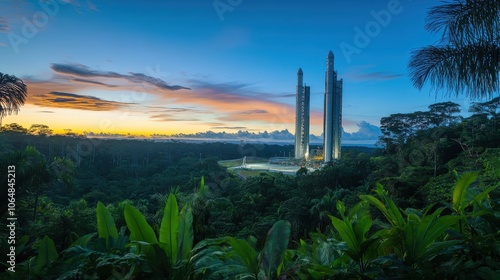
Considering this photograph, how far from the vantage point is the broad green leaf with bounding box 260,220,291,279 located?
3.15 feet

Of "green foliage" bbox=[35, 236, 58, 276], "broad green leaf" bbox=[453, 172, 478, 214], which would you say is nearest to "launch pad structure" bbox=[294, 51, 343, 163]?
"broad green leaf" bbox=[453, 172, 478, 214]

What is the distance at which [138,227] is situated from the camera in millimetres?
1086

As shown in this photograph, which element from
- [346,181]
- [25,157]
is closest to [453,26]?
[25,157]

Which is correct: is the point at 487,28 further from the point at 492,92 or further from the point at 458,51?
the point at 492,92

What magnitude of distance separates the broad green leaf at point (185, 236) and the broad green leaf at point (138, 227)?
9cm

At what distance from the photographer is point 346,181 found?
20.2m

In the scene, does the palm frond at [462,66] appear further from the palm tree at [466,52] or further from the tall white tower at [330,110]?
the tall white tower at [330,110]

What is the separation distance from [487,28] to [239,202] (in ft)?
51.4

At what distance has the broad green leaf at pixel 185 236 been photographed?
3.52 ft

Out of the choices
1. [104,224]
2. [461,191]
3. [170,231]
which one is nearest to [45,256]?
[104,224]

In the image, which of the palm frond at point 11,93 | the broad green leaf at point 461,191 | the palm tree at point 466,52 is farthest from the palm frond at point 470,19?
the palm frond at point 11,93

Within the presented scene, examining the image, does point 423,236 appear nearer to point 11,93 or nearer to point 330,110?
point 11,93

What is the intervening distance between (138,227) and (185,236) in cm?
17

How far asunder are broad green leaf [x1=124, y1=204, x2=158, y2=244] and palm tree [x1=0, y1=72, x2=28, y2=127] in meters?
3.65
